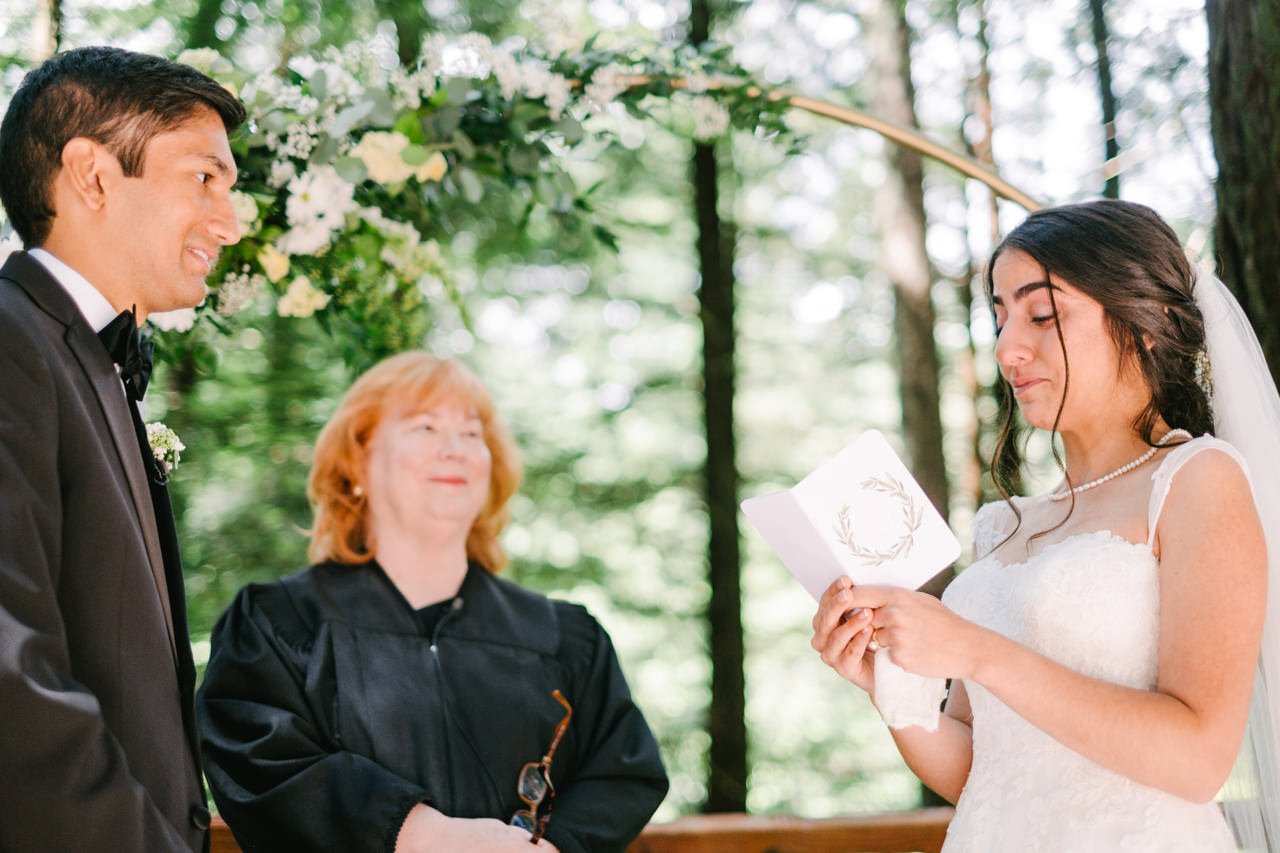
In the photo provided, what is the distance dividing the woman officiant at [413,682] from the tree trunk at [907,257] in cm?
351

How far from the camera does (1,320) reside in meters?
1.65

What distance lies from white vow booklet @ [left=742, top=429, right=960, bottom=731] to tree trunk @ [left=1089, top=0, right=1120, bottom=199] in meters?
5.15

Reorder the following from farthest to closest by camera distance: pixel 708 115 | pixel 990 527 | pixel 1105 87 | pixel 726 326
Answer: pixel 726 326 → pixel 1105 87 → pixel 708 115 → pixel 990 527

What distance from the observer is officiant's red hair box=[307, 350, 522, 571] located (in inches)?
121

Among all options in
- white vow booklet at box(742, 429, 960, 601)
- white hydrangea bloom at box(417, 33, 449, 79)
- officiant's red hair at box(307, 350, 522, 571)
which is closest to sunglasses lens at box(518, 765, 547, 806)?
officiant's red hair at box(307, 350, 522, 571)

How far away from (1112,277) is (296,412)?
7026 mm

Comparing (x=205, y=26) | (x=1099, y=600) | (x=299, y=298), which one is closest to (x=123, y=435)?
(x=299, y=298)

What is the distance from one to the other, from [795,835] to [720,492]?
5452 mm

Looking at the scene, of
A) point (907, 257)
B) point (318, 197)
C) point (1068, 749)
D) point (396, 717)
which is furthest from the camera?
point (907, 257)

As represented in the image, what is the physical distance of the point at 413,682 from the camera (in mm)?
2752

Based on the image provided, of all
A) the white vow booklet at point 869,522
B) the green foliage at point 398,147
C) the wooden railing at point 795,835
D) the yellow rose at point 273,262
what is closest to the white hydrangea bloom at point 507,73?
the green foliage at point 398,147

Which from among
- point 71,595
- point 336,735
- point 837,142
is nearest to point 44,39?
point 336,735

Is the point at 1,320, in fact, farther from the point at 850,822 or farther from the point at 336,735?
the point at 850,822

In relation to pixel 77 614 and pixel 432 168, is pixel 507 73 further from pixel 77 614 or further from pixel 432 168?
pixel 77 614
